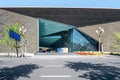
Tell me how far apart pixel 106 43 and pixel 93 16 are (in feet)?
24.8

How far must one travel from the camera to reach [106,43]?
65875 mm

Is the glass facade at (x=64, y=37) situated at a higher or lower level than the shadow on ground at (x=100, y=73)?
higher

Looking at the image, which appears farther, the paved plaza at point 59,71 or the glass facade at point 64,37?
the glass facade at point 64,37

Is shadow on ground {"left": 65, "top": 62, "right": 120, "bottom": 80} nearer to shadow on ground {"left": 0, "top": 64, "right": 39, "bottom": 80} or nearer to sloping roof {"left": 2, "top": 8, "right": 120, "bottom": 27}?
shadow on ground {"left": 0, "top": 64, "right": 39, "bottom": 80}

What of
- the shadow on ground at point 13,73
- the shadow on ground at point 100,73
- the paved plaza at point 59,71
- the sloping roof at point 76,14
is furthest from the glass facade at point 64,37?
the shadow on ground at point 13,73

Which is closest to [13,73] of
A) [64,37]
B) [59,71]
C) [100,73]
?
[59,71]

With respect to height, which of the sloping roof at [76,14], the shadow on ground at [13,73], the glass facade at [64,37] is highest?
the sloping roof at [76,14]

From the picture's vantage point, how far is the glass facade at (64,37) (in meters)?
66.3

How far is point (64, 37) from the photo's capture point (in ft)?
225

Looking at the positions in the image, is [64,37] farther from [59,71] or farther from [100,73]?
[100,73]

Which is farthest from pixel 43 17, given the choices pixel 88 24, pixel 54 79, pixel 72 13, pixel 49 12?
pixel 54 79

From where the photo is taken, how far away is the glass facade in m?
66.3

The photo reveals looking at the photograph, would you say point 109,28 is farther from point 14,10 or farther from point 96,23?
point 14,10

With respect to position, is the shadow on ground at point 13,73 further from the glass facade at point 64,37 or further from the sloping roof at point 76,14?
the glass facade at point 64,37
